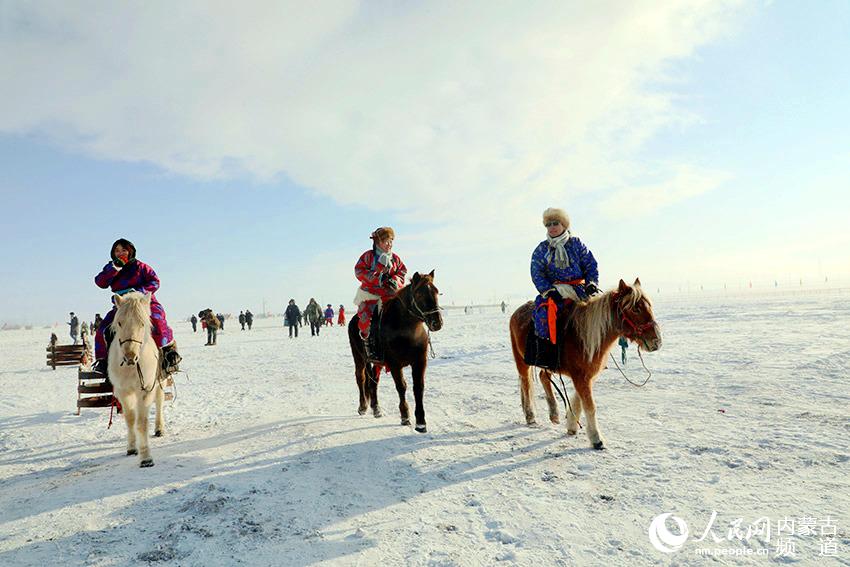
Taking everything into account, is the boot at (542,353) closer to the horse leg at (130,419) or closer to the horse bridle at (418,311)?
the horse bridle at (418,311)

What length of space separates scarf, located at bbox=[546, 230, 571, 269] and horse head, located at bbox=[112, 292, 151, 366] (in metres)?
5.66

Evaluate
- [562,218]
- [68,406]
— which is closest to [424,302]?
[562,218]

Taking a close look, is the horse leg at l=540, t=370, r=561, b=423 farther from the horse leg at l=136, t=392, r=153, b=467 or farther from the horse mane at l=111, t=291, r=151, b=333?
the horse mane at l=111, t=291, r=151, b=333

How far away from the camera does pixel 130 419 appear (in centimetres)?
588

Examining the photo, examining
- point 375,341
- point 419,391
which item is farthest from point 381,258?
point 419,391

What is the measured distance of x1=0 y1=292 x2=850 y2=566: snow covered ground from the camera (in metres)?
3.30

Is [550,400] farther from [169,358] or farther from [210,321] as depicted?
[210,321]

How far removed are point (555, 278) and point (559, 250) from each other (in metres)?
0.43

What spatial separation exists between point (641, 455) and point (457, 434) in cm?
247

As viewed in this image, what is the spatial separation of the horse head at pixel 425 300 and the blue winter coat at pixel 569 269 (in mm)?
1545

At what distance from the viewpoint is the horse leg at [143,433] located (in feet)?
17.3

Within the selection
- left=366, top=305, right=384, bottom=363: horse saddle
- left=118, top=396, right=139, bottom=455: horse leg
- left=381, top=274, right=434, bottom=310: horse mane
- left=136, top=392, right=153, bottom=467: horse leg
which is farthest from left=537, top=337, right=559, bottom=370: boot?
left=118, top=396, right=139, bottom=455: horse leg

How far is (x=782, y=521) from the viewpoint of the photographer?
346 centimetres

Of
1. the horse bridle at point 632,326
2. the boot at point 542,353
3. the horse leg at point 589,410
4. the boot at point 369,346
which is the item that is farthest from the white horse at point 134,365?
the horse bridle at point 632,326
